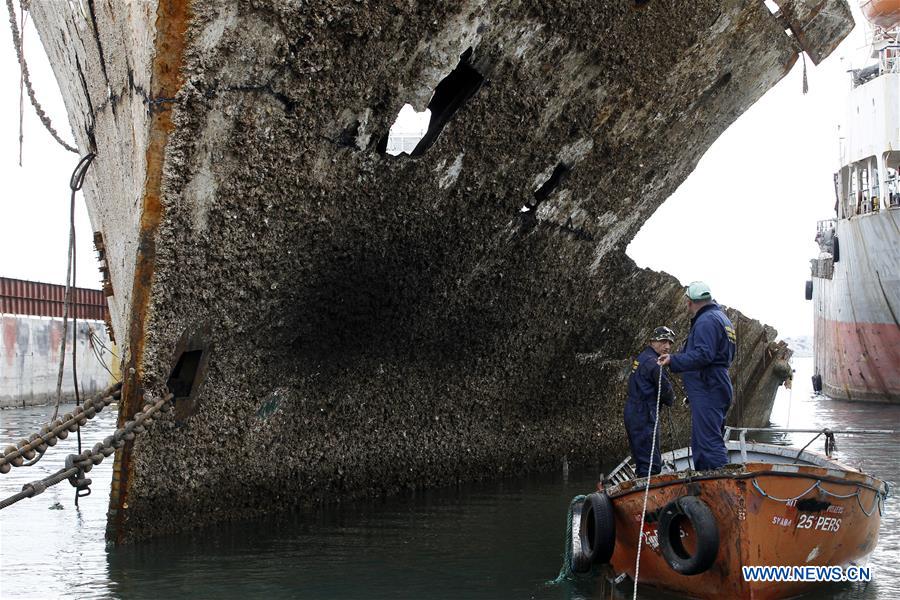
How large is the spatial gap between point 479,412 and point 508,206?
243 centimetres

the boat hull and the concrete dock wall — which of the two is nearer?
the boat hull

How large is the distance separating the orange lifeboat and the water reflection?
27774 mm

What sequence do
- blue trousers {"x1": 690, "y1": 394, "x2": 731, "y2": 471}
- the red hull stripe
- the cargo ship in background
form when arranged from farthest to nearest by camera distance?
the red hull stripe, the cargo ship in background, blue trousers {"x1": 690, "y1": 394, "x2": 731, "y2": 471}

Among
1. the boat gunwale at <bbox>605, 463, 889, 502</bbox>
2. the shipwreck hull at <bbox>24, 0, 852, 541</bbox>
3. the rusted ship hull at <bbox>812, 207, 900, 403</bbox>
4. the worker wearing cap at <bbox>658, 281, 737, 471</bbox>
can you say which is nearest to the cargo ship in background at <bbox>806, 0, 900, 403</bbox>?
the rusted ship hull at <bbox>812, 207, 900, 403</bbox>

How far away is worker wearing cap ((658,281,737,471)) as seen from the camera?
6.62 m

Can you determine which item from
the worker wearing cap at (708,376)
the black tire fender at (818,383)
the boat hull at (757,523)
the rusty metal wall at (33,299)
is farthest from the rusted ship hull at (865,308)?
the worker wearing cap at (708,376)

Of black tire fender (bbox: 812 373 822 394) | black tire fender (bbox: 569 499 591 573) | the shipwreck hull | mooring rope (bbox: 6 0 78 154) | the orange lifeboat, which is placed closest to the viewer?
the shipwreck hull

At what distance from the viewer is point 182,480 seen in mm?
7625

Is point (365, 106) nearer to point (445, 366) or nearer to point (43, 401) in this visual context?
point (445, 366)

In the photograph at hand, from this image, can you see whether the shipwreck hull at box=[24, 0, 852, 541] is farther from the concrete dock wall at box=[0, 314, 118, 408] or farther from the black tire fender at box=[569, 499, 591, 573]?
the concrete dock wall at box=[0, 314, 118, 408]

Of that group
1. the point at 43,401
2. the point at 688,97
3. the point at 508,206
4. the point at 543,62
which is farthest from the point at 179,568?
the point at 43,401

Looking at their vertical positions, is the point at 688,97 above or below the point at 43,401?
above

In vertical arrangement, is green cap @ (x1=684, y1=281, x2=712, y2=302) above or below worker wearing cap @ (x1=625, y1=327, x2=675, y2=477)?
above

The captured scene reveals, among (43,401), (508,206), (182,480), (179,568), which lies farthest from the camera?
(43,401)
